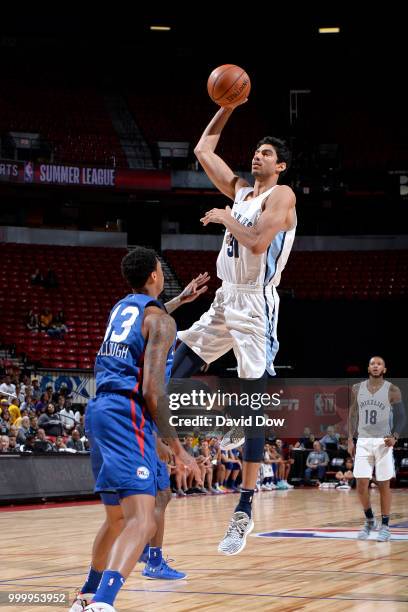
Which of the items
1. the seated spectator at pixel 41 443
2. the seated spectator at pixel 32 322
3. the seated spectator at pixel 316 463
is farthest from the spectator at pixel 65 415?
the seated spectator at pixel 316 463

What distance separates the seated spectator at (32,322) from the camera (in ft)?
73.5

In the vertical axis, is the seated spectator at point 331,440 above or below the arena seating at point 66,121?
below

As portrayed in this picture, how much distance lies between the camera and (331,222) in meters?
30.6

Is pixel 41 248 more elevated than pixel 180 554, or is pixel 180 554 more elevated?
pixel 41 248

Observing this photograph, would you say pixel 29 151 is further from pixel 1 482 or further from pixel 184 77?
pixel 1 482

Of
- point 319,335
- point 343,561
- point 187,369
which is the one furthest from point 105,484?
point 319,335

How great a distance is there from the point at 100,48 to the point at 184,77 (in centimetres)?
296

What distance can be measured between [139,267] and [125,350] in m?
0.49

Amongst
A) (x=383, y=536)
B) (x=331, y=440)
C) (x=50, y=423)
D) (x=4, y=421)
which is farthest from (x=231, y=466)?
(x=383, y=536)

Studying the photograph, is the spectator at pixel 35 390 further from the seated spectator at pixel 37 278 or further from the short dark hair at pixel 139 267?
the short dark hair at pixel 139 267

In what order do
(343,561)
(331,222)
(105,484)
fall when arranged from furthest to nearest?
1. (331,222)
2. (343,561)
3. (105,484)

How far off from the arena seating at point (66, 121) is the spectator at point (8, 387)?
10476 mm

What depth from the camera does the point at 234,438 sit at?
6387 millimetres

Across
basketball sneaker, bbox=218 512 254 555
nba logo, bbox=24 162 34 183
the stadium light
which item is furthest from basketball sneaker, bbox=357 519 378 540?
the stadium light
